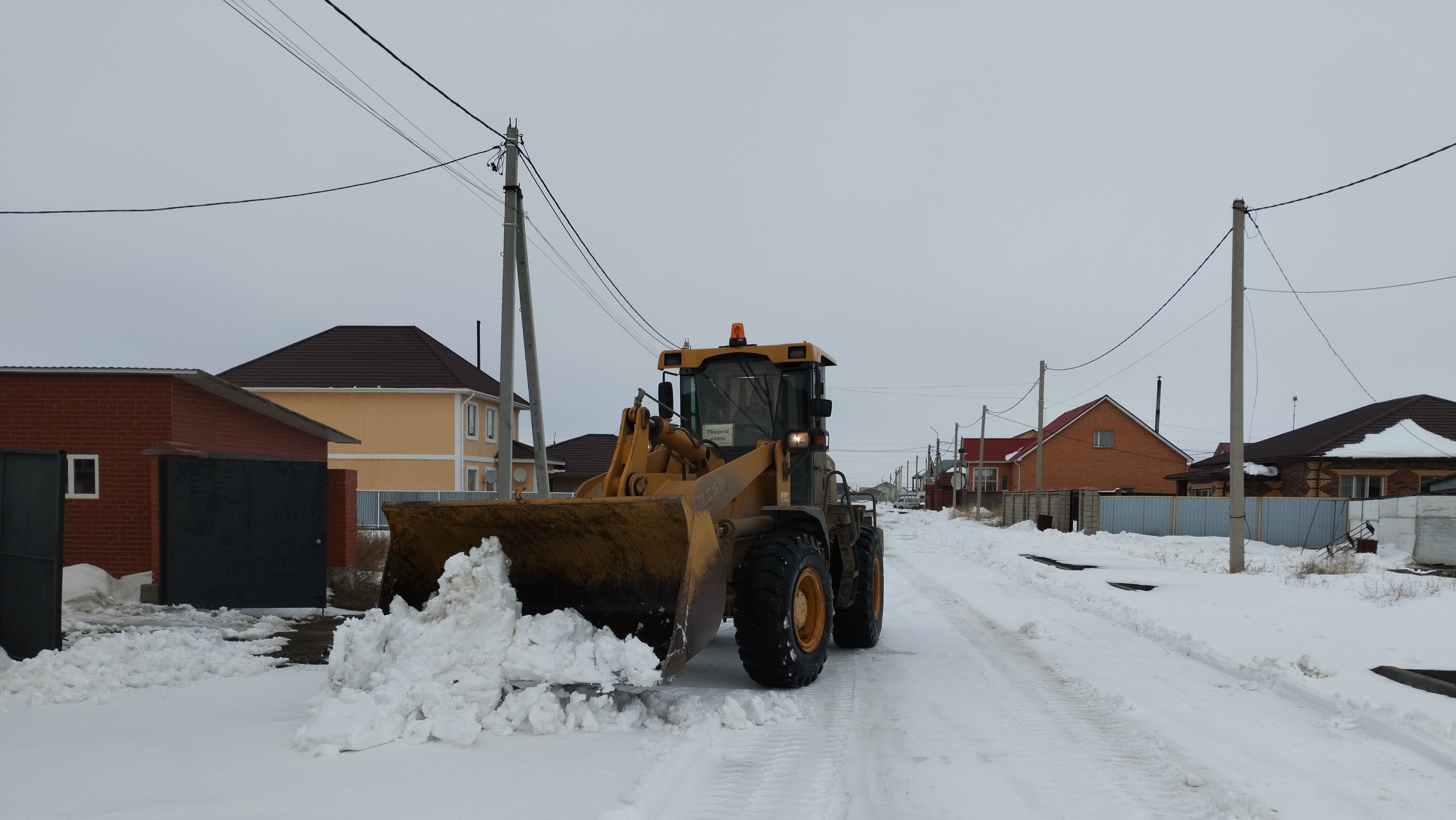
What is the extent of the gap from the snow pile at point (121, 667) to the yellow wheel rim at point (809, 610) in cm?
433

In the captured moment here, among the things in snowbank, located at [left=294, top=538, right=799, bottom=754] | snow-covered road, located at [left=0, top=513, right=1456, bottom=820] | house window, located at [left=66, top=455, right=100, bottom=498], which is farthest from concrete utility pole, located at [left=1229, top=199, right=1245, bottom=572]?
house window, located at [left=66, top=455, right=100, bottom=498]

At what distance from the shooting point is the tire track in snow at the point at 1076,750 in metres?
4.32

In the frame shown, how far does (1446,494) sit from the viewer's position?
20875mm

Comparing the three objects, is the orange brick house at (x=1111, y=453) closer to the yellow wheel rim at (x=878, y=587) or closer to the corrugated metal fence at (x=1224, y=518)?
the corrugated metal fence at (x=1224, y=518)

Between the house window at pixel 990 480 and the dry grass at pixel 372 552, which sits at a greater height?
the dry grass at pixel 372 552

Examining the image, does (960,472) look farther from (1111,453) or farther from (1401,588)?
(1401,588)

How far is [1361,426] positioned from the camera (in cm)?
3206

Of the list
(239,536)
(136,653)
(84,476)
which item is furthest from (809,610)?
(84,476)

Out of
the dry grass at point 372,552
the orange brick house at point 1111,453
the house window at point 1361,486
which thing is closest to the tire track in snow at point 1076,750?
the dry grass at point 372,552

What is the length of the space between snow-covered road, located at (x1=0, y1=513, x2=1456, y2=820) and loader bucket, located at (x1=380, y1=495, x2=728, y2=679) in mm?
759

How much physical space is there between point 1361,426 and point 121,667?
36.5 meters

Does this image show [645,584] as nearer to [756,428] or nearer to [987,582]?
[756,428]

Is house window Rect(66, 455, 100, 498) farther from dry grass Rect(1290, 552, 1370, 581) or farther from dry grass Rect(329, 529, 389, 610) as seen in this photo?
dry grass Rect(1290, 552, 1370, 581)

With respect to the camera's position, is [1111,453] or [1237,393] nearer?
[1237,393]
